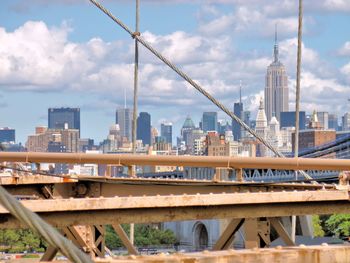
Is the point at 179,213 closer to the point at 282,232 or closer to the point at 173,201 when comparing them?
the point at 173,201

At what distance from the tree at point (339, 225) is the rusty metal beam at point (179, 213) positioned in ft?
277

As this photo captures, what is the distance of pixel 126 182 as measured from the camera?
67.3 feet

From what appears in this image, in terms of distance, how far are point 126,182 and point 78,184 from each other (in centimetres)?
88

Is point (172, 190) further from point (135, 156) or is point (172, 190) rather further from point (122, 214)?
point (122, 214)

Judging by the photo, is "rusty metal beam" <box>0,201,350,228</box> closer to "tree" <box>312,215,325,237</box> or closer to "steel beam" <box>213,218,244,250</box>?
"steel beam" <box>213,218,244,250</box>

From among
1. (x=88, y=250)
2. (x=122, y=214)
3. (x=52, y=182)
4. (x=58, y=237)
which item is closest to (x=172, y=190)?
(x=52, y=182)

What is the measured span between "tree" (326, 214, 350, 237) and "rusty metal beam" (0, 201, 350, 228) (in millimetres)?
84555

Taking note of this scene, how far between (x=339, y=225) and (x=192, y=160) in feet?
290

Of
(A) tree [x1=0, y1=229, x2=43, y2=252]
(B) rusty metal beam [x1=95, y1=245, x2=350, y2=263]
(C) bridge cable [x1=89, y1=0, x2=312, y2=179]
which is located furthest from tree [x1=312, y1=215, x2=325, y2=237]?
(B) rusty metal beam [x1=95, y1=245, x2=350, y2=263]

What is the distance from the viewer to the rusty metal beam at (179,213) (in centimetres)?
1315

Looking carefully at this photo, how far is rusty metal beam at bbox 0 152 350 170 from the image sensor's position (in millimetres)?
16844

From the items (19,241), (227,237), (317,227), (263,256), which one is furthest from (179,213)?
(19,241)

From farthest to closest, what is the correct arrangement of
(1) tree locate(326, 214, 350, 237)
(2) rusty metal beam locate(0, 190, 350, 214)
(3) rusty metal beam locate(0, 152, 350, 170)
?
1. (1) tree locate(326, 214, 350, 237)
2. (3) rusty metal beam locate(0, 152, 350, 170)
3. (2) rusty metal beam locate(0, 190, 350, 214)

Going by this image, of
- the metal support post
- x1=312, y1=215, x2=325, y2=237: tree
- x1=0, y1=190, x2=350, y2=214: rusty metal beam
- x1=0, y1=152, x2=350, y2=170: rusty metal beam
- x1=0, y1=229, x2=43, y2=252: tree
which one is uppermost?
x1=0, y1=152, x2=350, y2=170: rusty metal beam
